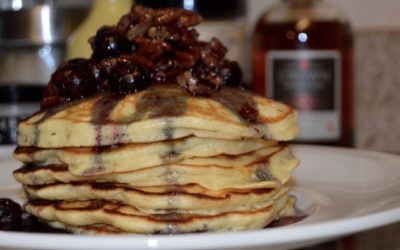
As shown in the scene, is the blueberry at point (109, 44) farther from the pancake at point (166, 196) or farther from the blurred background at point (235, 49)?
the blurred background at point (235, 49)

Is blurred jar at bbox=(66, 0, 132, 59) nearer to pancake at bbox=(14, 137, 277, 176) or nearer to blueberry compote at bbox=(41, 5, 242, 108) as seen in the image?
blueberry compote at bbox=(41, 5, 242, 108)

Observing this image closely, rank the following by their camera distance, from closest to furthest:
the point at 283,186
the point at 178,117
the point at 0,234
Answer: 1. the point at 0,234
2. the point at 178,117
3. the point at 283,186

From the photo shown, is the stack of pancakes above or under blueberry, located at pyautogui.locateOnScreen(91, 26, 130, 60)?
under

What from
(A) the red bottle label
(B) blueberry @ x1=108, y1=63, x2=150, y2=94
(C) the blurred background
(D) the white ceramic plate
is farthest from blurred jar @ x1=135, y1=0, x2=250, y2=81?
(B) blueberry @ x1=108, y1=63, x2=150, y2=94

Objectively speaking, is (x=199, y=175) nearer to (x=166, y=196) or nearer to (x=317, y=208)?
(x=166, y=196)

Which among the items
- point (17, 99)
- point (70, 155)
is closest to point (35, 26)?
point (17, 99)

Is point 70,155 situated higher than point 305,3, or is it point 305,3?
point 305,3

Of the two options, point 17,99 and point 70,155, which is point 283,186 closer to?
point 70,155

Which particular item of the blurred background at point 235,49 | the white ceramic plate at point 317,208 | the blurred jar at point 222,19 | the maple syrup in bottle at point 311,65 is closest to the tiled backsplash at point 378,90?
the blurred background at point 235,49
